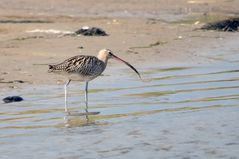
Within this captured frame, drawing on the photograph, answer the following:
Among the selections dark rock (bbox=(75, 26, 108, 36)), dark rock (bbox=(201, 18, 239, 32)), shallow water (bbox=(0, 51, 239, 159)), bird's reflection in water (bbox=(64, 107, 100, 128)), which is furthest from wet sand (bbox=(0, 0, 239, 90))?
bird's reflection in water (bbox=(64, 107, 100, 128))

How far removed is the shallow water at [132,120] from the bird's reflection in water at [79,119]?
0.01 meters

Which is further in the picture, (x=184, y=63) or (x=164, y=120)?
(x=184, y=63)

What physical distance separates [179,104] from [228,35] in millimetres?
8001

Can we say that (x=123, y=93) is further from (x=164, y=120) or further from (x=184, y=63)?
(x=184, y=63)

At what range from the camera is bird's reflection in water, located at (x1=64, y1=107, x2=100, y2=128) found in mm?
10898

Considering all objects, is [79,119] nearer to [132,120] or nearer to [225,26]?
[132,120]

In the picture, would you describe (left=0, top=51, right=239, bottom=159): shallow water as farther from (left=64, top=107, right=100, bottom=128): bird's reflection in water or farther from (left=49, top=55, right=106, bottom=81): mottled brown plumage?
(left=49, top=55, right=106, bottom=81): mottled brown plumage

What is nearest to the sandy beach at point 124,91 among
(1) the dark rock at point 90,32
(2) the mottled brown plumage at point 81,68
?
(1) the dark rock at point 90,32

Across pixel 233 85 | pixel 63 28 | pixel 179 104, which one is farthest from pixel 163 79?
pixel 63 28

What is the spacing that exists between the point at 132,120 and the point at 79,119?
0.64 m

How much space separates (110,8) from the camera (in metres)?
25.3

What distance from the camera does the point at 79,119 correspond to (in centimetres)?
1123

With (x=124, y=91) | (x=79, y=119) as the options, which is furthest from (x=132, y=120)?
(x=124, y=91)

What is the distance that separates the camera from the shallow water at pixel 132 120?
9555mm
